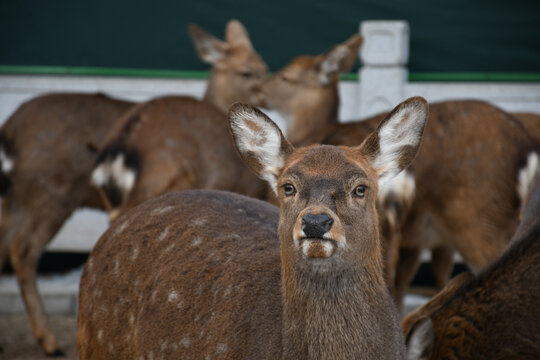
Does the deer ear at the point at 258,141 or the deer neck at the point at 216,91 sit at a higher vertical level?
the deer ear at the point at 258,141

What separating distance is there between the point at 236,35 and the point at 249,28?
709 millimetres

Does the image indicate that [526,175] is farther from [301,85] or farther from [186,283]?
[186,283]

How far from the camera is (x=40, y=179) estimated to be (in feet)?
20.7

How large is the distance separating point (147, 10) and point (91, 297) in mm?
5440

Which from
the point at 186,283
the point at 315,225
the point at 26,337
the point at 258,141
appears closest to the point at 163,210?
the point at 186,283

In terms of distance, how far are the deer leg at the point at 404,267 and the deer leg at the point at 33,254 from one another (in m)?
2.58

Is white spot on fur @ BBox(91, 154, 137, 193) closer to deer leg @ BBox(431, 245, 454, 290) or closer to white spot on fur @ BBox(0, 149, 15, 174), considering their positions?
white spot on fur @ BBox(0, 149, 15, 174)

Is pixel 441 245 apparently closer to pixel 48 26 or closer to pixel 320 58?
pixel 320 58

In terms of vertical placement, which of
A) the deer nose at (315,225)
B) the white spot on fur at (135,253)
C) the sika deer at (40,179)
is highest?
the deer nose at (315,225)

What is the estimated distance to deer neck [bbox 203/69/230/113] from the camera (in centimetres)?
735

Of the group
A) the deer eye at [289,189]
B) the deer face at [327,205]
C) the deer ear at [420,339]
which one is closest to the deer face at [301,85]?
the deer ear at [420,339]

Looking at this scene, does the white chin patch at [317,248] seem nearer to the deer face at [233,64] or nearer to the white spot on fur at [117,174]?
the white spot on fur at [117,174]

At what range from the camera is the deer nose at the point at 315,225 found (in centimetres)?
267

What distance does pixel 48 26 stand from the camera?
8.50 metres
